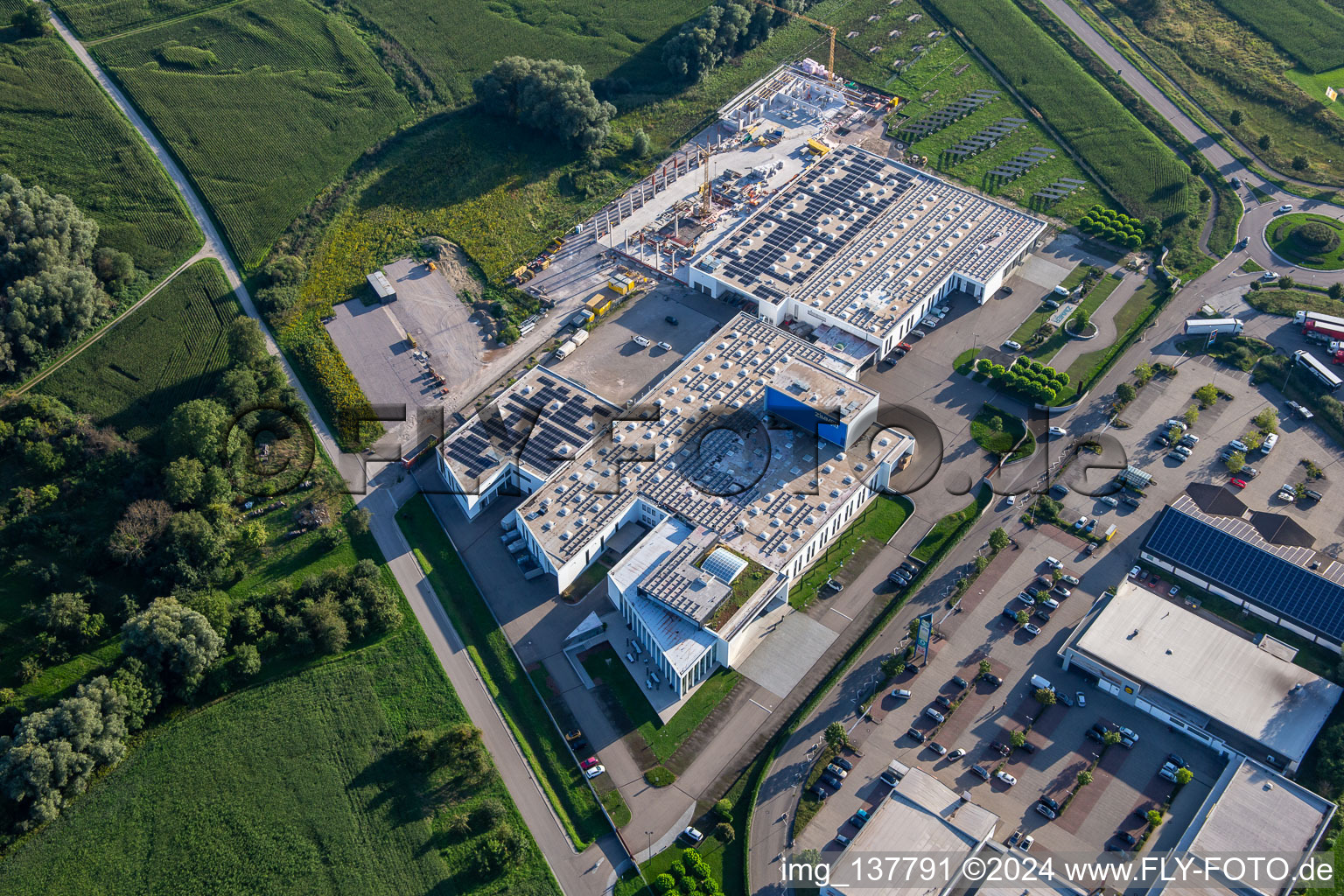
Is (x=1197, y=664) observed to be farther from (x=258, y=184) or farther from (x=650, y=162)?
(x=258, y=184)

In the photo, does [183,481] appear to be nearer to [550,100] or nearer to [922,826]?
[550,100]

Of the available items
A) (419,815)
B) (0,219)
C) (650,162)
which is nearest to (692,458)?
(419,815)

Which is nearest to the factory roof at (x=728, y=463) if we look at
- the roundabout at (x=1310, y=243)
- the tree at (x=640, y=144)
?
the tree at (x=640, y=144)

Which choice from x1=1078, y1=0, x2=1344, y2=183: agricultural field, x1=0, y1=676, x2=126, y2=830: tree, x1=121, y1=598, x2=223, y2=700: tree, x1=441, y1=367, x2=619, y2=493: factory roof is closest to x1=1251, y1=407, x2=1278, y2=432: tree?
x1=1078, y1=0, x2=1344, y2=183: agricultural field

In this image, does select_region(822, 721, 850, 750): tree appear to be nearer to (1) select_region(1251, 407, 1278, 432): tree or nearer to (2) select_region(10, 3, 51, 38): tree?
(1) select_region(1251, 407, 1278, 432): tree

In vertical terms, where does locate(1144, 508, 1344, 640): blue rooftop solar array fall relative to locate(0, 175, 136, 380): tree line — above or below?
below

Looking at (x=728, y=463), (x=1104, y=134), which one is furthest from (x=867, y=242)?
(x=1104, y=134)
